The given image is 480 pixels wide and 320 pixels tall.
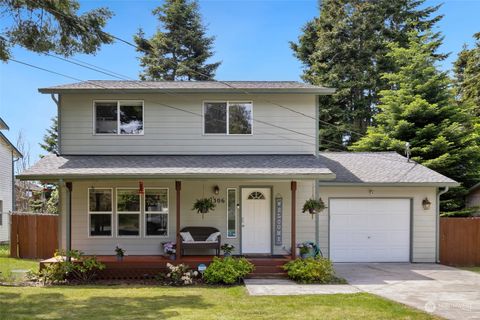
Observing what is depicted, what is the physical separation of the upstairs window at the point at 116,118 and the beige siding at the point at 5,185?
1204cm

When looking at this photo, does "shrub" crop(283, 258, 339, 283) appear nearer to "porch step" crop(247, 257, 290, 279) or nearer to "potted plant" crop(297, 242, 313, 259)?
"porch step" crop(247, 257, 290, 279)

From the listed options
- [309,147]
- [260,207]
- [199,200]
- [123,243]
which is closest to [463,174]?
[309,147]

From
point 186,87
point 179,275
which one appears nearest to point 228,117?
point 186,87

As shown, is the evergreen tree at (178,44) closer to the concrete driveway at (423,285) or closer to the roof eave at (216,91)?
the roof eave at (216,91)

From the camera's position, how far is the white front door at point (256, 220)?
12.0 metres

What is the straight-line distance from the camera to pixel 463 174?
57.5 feet

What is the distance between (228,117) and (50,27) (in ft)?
17.6

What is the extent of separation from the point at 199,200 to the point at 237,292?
347 centimetres

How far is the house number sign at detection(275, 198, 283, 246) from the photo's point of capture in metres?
12.0

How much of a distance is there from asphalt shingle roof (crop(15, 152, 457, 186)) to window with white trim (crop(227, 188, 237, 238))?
1106mm

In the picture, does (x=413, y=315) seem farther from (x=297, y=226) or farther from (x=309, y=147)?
(x=309, y=147)

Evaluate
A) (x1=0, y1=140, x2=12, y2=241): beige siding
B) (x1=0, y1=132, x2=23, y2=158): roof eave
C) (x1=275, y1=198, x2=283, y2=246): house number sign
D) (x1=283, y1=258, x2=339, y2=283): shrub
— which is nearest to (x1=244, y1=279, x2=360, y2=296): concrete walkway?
(x1=283, y1=258, x2=339, y2=283): shrub

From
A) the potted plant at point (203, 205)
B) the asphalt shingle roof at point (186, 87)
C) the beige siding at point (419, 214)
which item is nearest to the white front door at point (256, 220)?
the potted plant at point (203, 205)

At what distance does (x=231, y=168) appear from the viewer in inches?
424
